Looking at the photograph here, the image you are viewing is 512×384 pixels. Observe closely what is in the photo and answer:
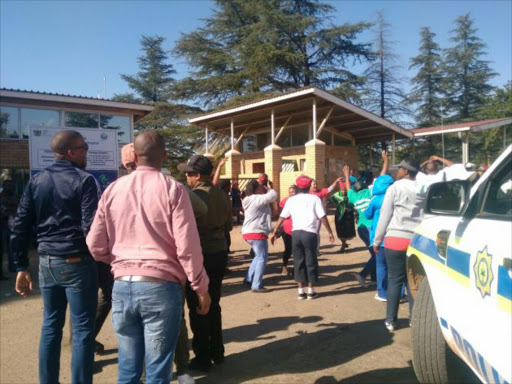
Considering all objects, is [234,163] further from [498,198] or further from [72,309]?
[498,198]

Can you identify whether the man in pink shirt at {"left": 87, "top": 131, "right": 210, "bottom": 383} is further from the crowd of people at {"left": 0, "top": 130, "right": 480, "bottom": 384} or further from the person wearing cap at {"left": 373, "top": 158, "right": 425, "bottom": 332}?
the person wearing cap at {"left": 373, "top": 158, "right": 425, "bottom": 332}

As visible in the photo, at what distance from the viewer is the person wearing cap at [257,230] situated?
6812 millimetres

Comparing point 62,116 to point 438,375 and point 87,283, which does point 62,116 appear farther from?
point 438,375

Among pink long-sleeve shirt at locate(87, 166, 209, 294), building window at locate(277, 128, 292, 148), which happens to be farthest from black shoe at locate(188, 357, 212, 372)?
building window at locate(277, 128, 292, 148)

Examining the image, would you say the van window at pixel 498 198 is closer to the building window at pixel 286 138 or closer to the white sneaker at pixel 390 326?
the white sneaker at pixel 390 326

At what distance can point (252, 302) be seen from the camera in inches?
247

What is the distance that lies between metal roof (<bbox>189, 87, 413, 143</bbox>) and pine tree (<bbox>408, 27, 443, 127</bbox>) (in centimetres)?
1833

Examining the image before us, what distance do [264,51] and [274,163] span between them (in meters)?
11.9

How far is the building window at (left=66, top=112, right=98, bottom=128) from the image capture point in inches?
672

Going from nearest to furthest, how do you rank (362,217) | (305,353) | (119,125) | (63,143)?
(63,143), (305,353), (362,217), (119,125)

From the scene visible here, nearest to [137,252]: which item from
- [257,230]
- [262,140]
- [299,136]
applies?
[257,230]

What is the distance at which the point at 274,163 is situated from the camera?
17.8m

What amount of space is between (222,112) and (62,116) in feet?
21.1

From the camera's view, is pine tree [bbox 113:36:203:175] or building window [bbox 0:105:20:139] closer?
building window [bbox 0:105:20:139]
